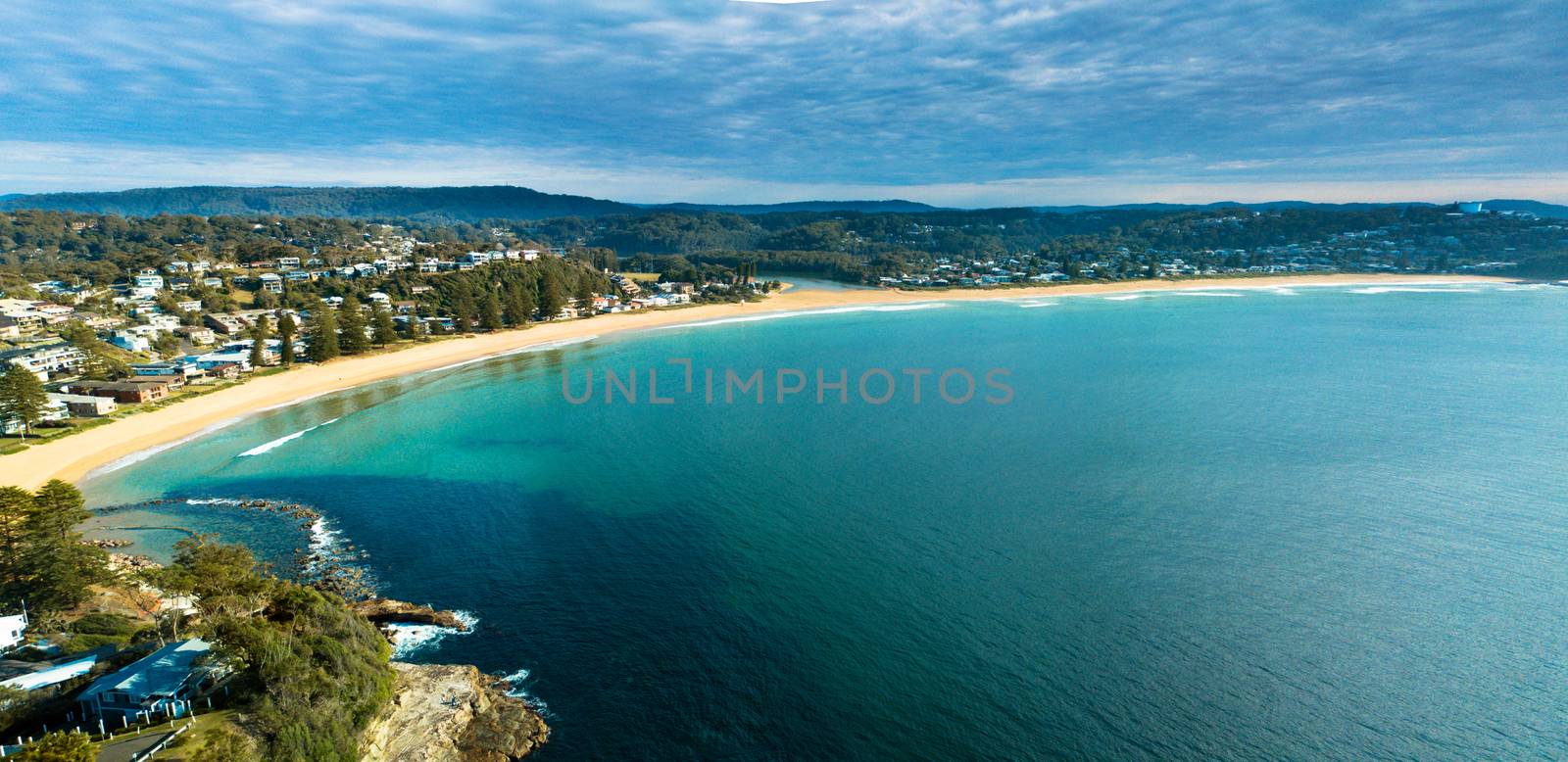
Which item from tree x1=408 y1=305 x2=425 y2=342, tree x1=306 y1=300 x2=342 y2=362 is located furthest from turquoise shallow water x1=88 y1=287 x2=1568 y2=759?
tree x1=408 y1=305 x2=425 y2=342

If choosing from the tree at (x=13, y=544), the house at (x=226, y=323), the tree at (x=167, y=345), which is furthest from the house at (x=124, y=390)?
the tree at (x=13, y=544)

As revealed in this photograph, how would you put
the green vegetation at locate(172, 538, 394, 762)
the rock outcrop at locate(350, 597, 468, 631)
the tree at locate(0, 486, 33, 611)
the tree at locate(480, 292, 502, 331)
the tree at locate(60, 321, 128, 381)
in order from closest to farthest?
the green vegetation at locate(172, 538, 394, 762)
the tree at locate(0, 486, 33, 611)
the rock outcrop at locate(350, 597, 468, 631)
the tree at locate(60, 321, 128, 381)
the tree at locate(480, 292, 502, 331)

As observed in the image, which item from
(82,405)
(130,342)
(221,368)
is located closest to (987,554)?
(82,405)

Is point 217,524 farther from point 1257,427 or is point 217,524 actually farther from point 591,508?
point 1257,427

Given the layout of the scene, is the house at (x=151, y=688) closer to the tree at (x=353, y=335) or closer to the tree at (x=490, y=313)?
the tree at (x=353, y=335)

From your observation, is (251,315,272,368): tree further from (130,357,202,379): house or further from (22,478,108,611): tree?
(22,478,108,611): tree

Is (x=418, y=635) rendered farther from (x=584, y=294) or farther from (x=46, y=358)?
(x=584, y=294)
